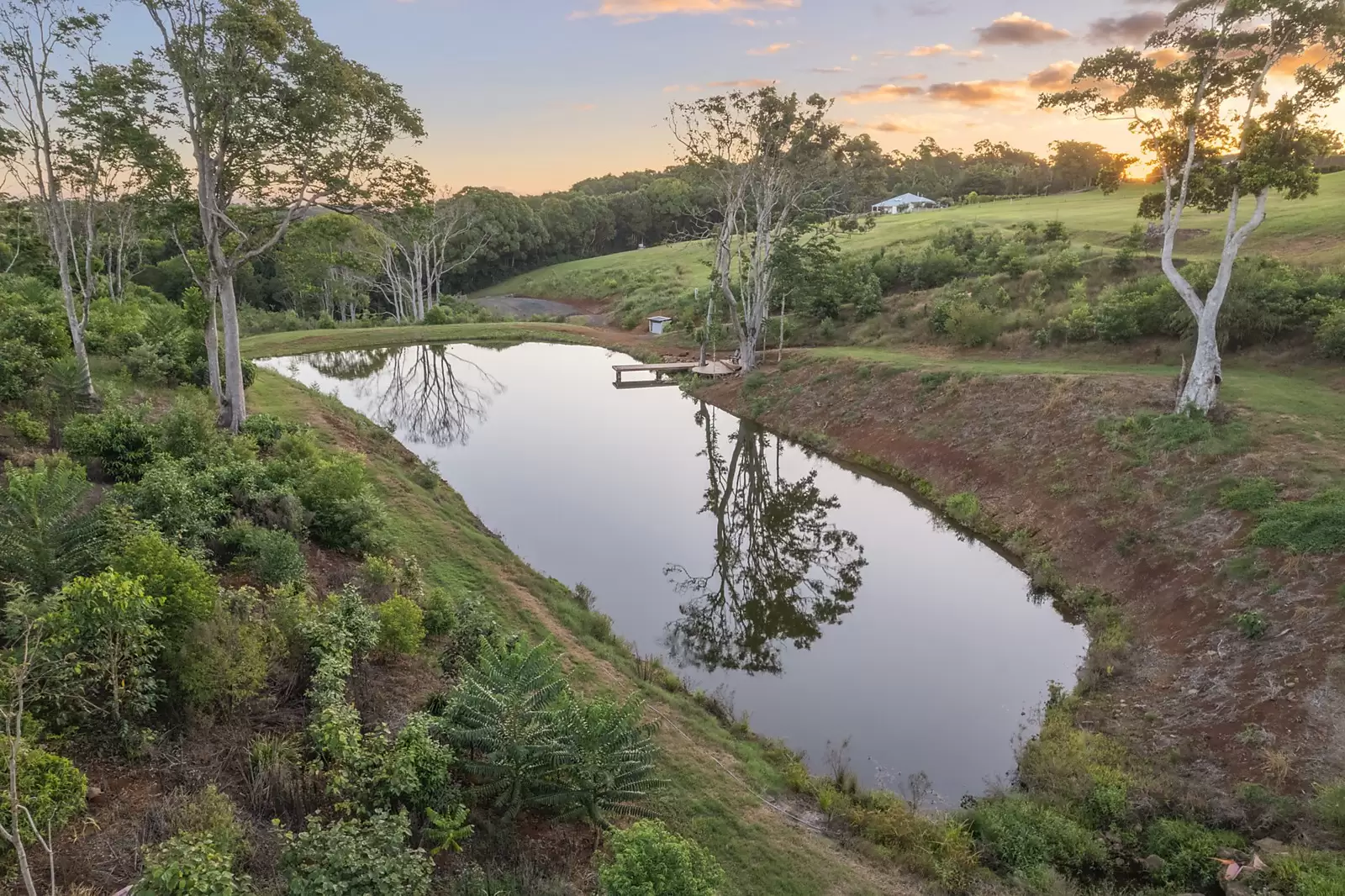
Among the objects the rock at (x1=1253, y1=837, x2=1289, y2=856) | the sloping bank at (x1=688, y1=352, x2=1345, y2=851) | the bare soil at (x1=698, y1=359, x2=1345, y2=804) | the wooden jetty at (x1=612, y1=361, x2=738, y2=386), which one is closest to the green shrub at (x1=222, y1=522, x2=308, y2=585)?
the sloping bank at (x1=688, y1=352, x2=1345, y2=851)

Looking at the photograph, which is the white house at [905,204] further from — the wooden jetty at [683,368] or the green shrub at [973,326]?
the green shrub at [973,326]

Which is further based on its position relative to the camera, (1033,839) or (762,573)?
(762,573)

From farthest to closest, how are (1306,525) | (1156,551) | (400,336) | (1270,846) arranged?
(400,336)
(1156,551)
(1306,525)
(1270,846)

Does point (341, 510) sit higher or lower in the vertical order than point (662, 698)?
higher

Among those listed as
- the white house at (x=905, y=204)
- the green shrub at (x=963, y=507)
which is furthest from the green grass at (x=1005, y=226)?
the green shrub at (x=963, y=507)

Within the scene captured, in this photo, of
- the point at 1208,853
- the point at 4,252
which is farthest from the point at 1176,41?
the point at 4,252

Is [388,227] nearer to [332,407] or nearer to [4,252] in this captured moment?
[332,407]

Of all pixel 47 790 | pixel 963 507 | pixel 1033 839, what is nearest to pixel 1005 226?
pixel 963 507

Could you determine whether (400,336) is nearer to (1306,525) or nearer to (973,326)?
(973,326)
